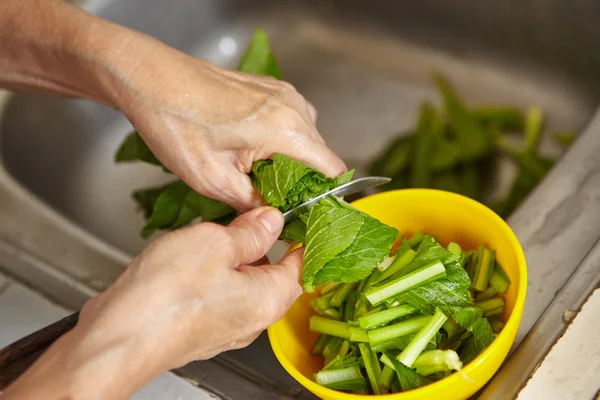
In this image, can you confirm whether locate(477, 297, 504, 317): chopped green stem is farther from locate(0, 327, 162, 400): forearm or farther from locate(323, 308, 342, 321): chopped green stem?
locate(0, 327, 162, 400): forearm

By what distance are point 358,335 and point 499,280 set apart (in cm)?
21

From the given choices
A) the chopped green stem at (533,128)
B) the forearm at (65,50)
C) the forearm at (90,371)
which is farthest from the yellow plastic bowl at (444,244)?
the chopped green stem at (533,128)

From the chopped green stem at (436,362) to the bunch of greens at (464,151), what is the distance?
0.65 meters

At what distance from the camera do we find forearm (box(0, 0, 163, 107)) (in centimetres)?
94

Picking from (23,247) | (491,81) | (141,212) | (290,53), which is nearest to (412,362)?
(23,247)

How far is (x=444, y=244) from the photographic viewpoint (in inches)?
37.2

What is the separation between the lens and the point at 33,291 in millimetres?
1035

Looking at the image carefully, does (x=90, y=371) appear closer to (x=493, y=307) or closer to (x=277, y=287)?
(x=277, y=287)

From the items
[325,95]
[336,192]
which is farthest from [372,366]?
[325,95]

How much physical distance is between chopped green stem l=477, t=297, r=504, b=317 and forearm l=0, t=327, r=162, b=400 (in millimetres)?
438

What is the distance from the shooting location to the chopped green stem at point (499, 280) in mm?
835

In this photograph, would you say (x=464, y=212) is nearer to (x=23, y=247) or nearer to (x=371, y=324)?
(x=371, y=324)

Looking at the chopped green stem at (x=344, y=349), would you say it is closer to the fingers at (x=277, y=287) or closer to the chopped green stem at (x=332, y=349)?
the chopped green stem at (x=332, y=349)

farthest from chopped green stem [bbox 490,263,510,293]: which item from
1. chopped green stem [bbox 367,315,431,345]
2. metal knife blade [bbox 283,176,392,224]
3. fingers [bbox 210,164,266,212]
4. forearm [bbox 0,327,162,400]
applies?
forearm [bbox 0,327,162,400]
